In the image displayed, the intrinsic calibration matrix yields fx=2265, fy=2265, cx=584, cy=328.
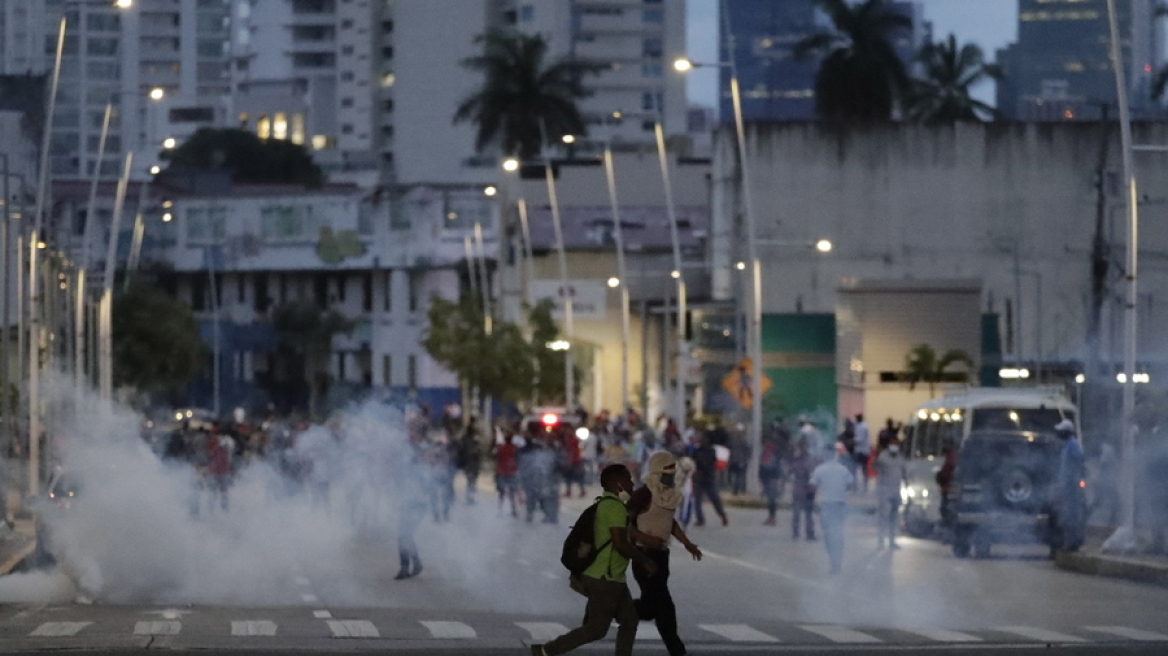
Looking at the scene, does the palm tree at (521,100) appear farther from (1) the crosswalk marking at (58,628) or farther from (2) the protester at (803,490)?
(1) the crosswalk marking at (58,628)

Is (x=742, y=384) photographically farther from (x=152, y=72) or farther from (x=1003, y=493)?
(x=152, y=72)

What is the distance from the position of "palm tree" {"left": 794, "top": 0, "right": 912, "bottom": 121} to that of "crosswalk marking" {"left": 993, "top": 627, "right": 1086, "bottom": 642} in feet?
227

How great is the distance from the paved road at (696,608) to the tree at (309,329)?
7807 centimetres

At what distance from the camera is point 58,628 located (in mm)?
19391

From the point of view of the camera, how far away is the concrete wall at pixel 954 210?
69.8m

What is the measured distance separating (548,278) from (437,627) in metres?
77.1

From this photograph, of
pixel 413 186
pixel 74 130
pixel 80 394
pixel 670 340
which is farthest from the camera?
pixel 74 130

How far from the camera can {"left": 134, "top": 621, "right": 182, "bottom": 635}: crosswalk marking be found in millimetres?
18922

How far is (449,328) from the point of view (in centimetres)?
9156

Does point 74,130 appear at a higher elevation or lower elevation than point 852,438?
higher

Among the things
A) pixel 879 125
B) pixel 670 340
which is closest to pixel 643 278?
pixel 670 340

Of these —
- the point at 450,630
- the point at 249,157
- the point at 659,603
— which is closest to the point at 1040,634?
the point at 659,603

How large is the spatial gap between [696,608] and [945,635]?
385 cm

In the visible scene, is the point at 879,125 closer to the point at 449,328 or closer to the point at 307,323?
the point at 449,328
